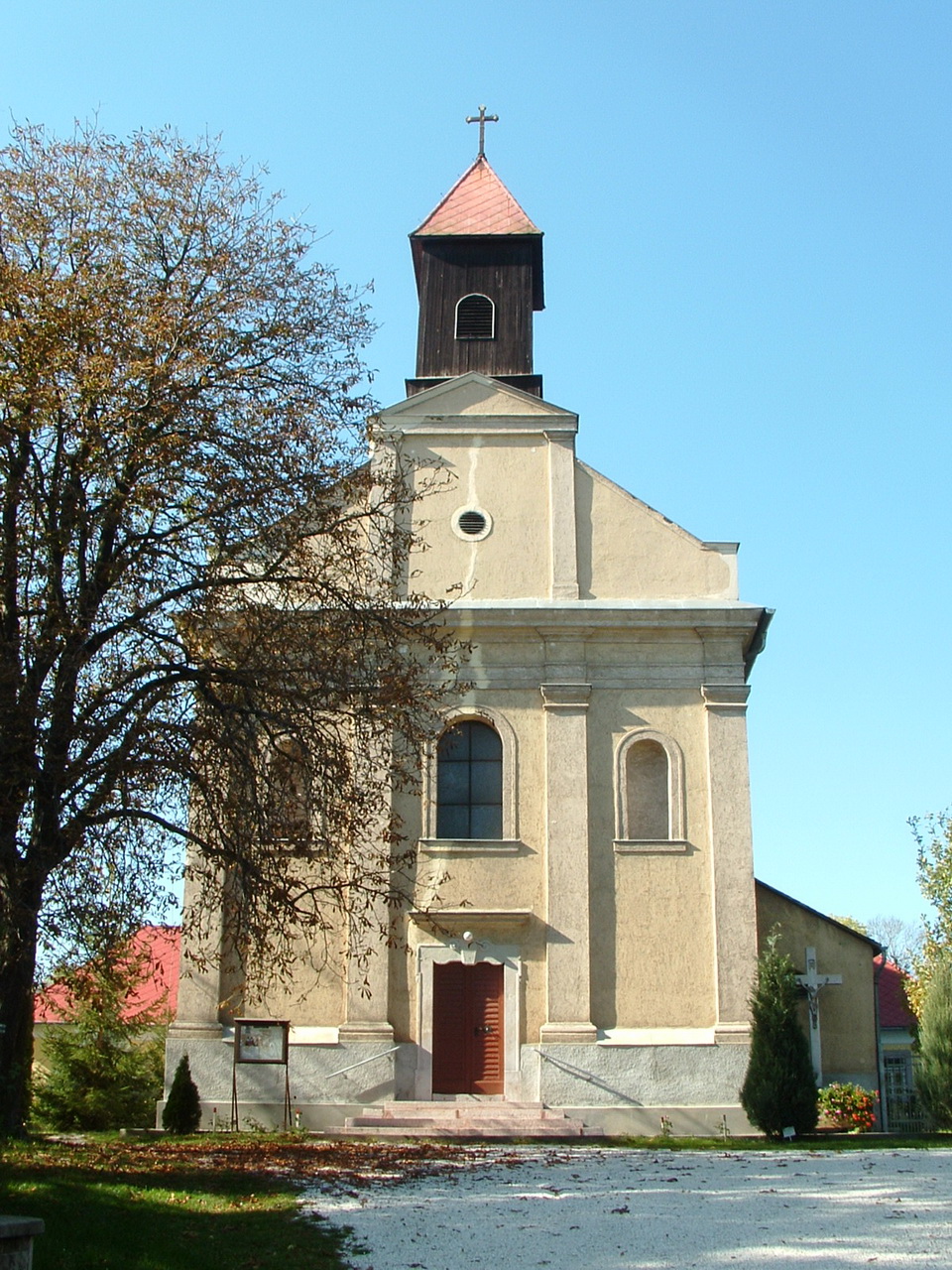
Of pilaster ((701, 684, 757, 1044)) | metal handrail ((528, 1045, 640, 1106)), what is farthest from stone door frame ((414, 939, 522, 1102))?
pilaster ((701, 684, 757, 1044))

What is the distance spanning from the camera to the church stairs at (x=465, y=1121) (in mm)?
17484

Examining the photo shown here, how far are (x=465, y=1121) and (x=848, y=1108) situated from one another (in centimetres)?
564

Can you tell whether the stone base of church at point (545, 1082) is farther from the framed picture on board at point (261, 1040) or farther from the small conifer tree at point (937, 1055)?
the small conifer tree at point (937, 1055)

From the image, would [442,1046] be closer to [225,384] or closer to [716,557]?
[716,557]

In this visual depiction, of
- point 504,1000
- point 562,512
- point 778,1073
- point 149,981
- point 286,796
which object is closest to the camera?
point 286,796

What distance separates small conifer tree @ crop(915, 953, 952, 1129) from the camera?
18.4 metres

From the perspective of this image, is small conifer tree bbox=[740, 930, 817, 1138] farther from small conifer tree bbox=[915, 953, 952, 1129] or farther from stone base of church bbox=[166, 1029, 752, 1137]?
small conifer tree bbox=[915, 953, 952, 1129]

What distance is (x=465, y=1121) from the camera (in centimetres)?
1784

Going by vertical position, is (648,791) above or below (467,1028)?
above

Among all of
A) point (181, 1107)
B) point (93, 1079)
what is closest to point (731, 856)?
point (181, 1107)

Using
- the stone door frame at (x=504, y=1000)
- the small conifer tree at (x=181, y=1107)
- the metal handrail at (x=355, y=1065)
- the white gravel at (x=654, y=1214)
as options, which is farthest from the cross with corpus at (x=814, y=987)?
the small conifer tree at (x=181, y=1107)

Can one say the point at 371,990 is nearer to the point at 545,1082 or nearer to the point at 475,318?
the point at 545,1082

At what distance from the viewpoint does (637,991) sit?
1973cm

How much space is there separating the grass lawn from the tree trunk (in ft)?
1.33
